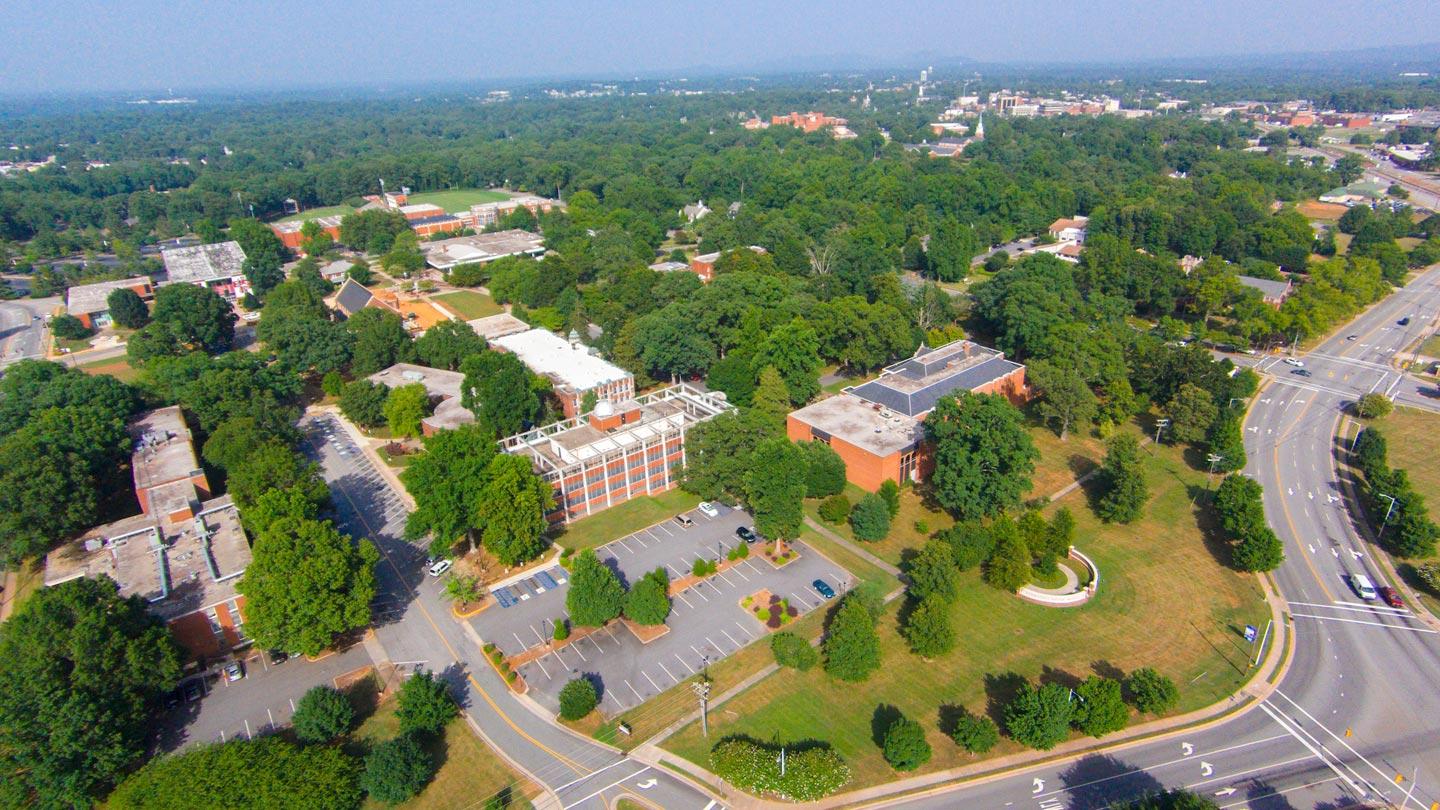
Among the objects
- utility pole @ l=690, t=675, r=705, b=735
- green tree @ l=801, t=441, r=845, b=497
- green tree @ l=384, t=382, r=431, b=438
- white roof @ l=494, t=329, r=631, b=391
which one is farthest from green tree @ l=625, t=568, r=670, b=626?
green tree @ l=384, t=382, r=431, b=438

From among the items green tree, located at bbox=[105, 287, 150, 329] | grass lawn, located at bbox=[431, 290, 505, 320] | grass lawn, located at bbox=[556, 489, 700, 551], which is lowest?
grass lawn, located at bbox=[556, 489, 700, 551]

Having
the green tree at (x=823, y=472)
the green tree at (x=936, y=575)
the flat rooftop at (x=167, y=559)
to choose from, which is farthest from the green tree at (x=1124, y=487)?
the flat rooftop at (x=167, y=559)

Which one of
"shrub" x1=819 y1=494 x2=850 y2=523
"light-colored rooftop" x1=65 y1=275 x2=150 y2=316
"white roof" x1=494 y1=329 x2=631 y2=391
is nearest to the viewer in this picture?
"shrub" x1=819 y1=494 x2=850 y2=523

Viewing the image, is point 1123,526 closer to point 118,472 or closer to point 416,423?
point 416,423

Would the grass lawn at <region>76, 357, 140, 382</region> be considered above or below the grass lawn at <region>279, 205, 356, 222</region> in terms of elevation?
below

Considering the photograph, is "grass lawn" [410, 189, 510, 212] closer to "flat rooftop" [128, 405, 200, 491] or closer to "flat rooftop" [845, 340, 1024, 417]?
"flat rooftop" [128, 405, 200, 491]

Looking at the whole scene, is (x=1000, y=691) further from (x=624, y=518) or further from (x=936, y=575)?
(x=624, y=518)

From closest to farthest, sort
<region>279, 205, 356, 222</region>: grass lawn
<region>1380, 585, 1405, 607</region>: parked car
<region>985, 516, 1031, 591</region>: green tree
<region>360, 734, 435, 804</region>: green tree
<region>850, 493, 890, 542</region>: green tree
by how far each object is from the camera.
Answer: <region>360, 734, 435, 804</region>: green tree → <region>1380, 585, 1405, 607</region>: parked car → <region>985, 516, 1031, 591</region>: green tree → <region>850, 493, 890, 542</region>: green tree → <region>279, 205, 356, 222</region>: grass lawn

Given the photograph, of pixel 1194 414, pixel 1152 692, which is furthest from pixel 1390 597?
pixel 1152 692
